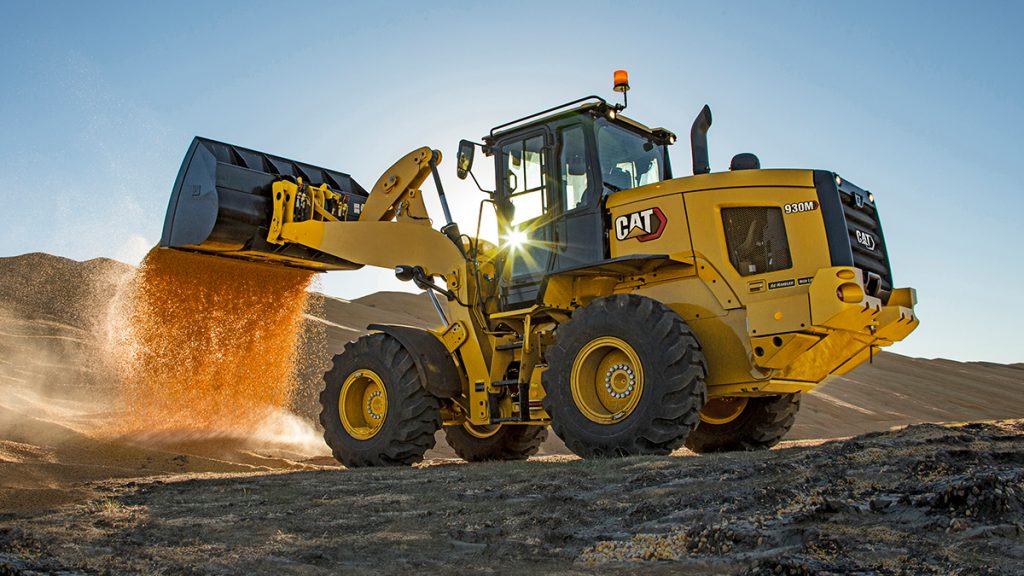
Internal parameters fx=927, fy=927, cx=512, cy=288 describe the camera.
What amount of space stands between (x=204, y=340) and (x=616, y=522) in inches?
319

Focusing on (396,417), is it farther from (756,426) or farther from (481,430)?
(756,426)

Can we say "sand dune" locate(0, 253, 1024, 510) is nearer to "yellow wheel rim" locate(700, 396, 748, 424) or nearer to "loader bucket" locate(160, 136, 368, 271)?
"loader bucket" locate(160, 136, 368, 271)

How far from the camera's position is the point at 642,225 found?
8047 millimetres

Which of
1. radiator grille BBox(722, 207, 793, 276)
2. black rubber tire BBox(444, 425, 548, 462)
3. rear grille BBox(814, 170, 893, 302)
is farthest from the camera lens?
black rubber tire BBox(444, 425, 548, 462)

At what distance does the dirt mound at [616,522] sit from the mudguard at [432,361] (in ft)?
8.30

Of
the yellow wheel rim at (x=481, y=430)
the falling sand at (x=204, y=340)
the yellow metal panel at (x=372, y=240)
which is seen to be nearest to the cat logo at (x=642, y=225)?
the yellow metal panel at (x=372, y=240)

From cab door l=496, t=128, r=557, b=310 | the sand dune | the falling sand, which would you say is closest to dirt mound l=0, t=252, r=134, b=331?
the sand dune

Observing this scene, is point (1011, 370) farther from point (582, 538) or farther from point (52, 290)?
point (582, 538)

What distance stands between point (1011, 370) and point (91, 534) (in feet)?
183

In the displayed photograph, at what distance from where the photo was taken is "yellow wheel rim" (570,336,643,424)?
7625mm

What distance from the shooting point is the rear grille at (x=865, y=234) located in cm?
758

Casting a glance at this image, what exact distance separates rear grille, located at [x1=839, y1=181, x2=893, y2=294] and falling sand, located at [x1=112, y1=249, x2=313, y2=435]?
6.61 metres

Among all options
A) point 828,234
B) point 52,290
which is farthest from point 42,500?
point 52,290

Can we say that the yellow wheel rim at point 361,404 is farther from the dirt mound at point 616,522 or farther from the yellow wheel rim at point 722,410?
the yellow wheel rim at point 722,410
